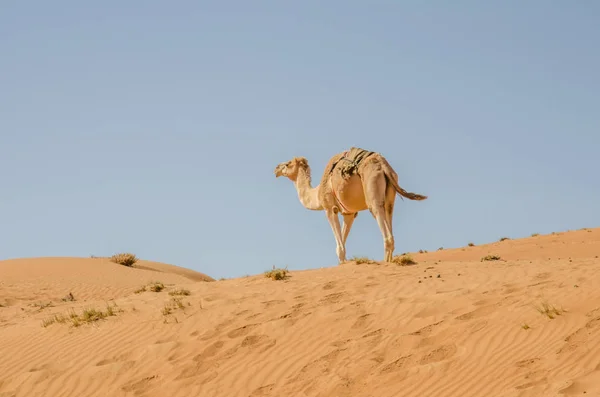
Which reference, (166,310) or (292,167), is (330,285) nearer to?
(166,310)

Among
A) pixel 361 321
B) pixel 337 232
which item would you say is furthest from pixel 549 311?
pixel 337 232

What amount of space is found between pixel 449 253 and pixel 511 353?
2136 cm

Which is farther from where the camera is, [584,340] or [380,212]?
[380,212]

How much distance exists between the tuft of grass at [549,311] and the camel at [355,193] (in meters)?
6.75

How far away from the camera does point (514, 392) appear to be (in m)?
7.76

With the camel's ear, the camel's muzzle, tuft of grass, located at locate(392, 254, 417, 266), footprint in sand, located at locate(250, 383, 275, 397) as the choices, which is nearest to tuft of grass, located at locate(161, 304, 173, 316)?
footprint in sand, located at locate(250, 383, 275, 397)

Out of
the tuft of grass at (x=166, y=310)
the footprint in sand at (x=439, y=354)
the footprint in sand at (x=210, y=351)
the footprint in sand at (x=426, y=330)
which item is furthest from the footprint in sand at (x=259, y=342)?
the footprint in sand at (x=439, y=354)

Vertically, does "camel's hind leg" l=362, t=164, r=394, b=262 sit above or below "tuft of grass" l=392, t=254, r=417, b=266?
above

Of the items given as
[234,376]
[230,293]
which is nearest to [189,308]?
[230,293]

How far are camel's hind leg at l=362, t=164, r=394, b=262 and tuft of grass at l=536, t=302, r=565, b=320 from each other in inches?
265

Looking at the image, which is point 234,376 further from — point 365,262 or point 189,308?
point 365,262

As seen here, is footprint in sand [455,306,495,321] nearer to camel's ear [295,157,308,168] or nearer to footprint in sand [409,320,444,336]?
footprint in sand [409,320,444,336]

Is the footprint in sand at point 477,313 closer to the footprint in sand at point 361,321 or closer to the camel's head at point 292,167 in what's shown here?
the footprint in sand at point 361,321

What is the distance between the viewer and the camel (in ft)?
54.3
